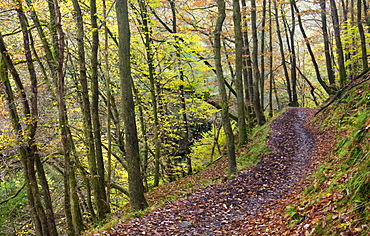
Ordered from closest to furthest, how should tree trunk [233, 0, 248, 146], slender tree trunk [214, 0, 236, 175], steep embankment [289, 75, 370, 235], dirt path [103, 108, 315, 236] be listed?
1. steep embankment [289, 75, 370, 235]
2. dirt path [103, 108, 315, 236]
3. slender tree trunk [214, 0, 236, 175]
4. tree trunk [233, 0, 248, 146]

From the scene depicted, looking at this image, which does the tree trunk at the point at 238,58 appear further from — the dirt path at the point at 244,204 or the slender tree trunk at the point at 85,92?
the slender tree trunk at the point at 85,92

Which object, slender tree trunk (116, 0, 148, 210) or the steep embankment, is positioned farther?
slender tree trunk (116, 0, 148, 210)

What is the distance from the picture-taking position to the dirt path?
19.0ft

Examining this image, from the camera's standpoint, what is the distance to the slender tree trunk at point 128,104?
694 centimetres

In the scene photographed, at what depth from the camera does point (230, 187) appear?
28.9 feet

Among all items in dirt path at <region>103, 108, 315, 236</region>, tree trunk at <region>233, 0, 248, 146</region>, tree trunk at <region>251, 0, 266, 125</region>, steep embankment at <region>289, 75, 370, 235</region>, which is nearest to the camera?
steep embankment at <region>289, 75, 370, 235</region>

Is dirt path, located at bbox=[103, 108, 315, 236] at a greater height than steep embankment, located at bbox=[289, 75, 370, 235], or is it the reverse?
steep embankment, located at bbox=[289, 75, 370, 235]

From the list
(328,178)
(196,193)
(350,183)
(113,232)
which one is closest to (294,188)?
(328,178)

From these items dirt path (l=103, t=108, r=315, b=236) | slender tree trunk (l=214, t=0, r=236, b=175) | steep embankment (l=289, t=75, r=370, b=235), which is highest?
slender tree trunk (l=214, t=0, r=236, b=175)

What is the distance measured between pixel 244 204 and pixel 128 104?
419 centimetres

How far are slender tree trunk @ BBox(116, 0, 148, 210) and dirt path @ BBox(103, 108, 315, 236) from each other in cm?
80

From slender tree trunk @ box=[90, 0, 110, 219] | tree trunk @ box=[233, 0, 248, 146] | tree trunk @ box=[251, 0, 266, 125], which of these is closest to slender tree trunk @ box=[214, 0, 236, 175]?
tree trunk @ box=[233, 0, 248, 146]

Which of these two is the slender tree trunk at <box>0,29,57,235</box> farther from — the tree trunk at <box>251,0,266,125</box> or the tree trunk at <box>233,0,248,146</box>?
the tree trunk at <box>251,0,266,125</box>

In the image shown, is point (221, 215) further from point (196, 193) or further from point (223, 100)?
point (223, 100)
